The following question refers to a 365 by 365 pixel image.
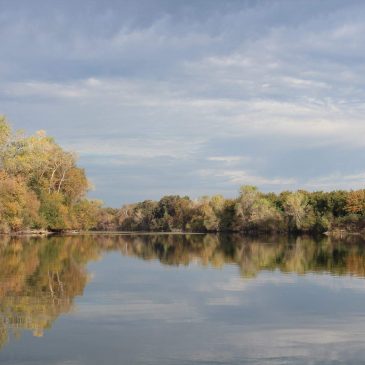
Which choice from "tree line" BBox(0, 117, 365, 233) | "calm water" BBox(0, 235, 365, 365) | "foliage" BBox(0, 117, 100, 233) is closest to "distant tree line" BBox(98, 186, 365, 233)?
"tree line" BBox(0, 117, 365, 233)

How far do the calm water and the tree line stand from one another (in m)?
34.9

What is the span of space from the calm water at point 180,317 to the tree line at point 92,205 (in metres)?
34.9

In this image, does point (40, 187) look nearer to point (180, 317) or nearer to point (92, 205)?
point (92, 205)

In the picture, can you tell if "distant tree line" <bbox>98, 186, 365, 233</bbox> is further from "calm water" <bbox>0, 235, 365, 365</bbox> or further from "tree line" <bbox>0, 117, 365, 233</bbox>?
"calm water" <bbox>0, 235, 365, 365</bbox>

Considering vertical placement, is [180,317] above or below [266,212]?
below

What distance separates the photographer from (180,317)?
12359 millimetres

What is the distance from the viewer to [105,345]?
9.65 metres

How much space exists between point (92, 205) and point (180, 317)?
61542 mm

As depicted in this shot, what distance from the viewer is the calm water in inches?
355

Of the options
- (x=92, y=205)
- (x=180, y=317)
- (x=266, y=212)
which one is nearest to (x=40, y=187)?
(x=92, y=205)

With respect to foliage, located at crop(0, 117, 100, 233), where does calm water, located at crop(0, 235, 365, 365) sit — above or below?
below

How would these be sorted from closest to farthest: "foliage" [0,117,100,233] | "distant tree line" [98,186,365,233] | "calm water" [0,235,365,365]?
"calm water" [0,235,365,365] < "foliage" [0,117,100,233] < "distant tree line" [98,186,365,233]

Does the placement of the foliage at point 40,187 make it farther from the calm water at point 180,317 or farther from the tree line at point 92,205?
the calm water at point 180,317

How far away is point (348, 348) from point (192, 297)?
6.69 meters
